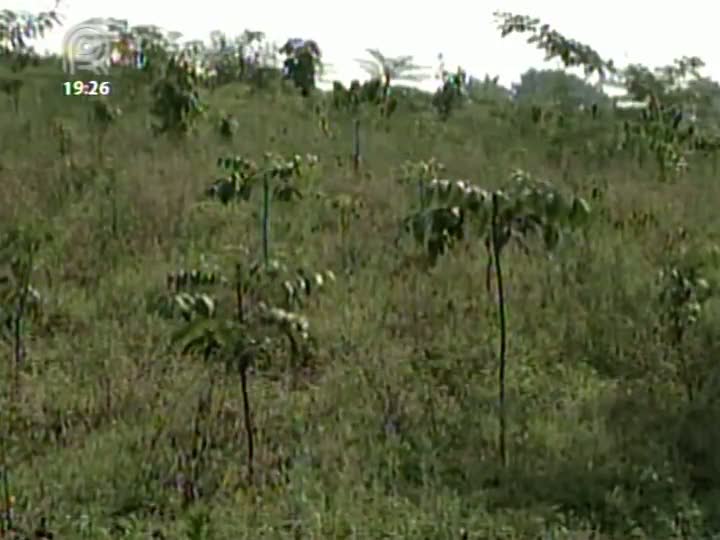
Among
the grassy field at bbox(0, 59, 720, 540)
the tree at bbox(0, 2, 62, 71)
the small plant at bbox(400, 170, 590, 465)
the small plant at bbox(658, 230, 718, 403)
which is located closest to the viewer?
the grassy field at bbox(0, 59, 720, 540)

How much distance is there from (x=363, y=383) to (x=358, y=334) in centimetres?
60

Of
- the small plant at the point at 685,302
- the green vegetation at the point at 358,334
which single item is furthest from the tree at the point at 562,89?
the small plant at the point at 685,302

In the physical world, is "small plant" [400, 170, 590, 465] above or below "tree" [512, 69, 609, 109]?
below

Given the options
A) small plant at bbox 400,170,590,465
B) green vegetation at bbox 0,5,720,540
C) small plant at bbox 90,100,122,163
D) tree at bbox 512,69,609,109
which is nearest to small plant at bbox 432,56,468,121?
tree at bbox 512,69,609,109

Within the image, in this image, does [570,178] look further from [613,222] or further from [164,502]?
[164,502]

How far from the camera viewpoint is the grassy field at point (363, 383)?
360 centimetres

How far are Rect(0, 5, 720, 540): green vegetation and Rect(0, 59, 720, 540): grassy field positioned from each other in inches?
0.6

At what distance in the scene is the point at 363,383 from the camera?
4.65 metres

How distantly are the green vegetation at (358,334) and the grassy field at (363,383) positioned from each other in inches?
0.6

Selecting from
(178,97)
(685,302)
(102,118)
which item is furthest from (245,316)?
(102,118)

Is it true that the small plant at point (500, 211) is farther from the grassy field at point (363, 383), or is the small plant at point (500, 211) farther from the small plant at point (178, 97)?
the small plant at point (178, 97)

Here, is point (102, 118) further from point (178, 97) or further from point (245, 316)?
point (245, 316)

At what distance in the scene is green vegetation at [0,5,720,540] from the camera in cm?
367

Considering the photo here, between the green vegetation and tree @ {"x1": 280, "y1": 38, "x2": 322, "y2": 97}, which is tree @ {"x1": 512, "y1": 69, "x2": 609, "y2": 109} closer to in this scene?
the green vegetation
